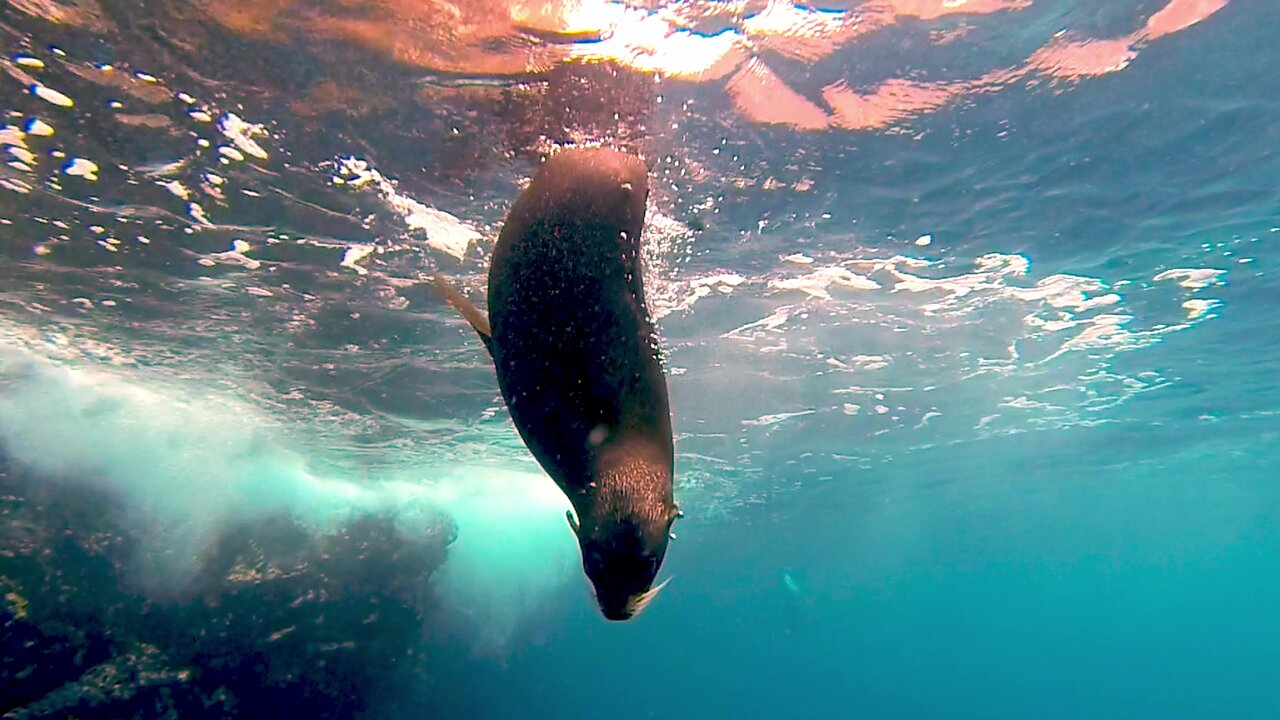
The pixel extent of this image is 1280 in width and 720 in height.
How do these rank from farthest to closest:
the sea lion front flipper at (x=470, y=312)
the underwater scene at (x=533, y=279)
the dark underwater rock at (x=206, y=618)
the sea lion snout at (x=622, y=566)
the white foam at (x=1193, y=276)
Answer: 1. the dark underwater rock at (x=206, y=618)
2. the white foam at (x=1193, y=276)
3. the underwater scene at (x=533, y=279)
4. the sea lion front flipper at (x=470, y=312)
5. the sea lion snout at (x=622, y=566)

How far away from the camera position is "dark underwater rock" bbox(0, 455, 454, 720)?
15672 millimetres

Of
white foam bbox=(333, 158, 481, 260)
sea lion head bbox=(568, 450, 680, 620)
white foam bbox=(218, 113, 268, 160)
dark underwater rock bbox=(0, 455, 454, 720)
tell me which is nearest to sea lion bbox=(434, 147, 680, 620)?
sea lion head bbox=(568, 450, 680, 620)

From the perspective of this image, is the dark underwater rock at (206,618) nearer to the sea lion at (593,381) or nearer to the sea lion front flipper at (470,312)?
the sea lion front flipper at (470,312)

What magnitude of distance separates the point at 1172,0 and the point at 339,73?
9072mm

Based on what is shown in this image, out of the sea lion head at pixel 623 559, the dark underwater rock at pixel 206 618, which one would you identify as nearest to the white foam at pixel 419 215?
the sea lion head at pixel 623 559

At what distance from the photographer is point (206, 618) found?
18.4 m

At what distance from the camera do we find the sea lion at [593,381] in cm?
206

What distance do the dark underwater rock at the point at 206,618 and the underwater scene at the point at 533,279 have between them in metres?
0.10

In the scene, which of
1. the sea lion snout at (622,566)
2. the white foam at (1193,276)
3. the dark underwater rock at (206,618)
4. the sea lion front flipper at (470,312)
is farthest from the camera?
the dark underwater rock at (206,618)

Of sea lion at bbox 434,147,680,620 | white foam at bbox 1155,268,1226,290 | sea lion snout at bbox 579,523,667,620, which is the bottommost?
sea lion snout at bbox 579,523,667,620

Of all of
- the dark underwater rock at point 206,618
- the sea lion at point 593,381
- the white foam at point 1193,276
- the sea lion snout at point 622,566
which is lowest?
the dark underwater rock at point 206,618

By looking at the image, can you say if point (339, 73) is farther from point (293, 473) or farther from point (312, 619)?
point (293, 473)

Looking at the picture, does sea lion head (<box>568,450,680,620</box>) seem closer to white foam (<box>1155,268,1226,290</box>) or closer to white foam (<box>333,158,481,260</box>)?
white foam (<box>333,158,481,260</box>)

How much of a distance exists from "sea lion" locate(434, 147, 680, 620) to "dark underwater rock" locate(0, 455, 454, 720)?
19.2 meters
